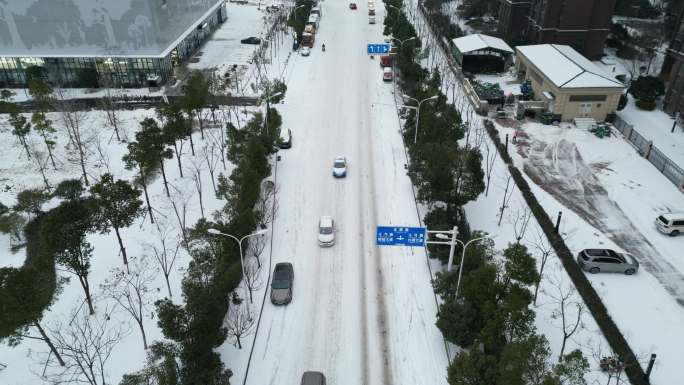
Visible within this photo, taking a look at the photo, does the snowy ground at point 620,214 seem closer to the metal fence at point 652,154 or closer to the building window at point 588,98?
the metal fence at point 652,154

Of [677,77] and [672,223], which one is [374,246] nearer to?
[672,223]

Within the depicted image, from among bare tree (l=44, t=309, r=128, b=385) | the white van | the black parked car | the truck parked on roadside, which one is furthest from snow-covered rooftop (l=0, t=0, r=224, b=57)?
bare tree (l=44, t=309, r=128, b=385)

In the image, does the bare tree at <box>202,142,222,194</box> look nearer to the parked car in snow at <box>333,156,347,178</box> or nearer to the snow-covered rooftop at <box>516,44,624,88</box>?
the parked car in snow at <box>333,156,347,178</box>

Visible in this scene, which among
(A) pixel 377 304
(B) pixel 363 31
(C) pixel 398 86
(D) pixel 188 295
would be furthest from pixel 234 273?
(B) pixel 363 31

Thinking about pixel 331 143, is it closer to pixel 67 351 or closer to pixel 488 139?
pixel 488 139

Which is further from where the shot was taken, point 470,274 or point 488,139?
point 488,139

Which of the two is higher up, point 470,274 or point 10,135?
point 470,274

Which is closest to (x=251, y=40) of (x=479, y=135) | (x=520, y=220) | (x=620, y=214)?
(x=479, y=135)
